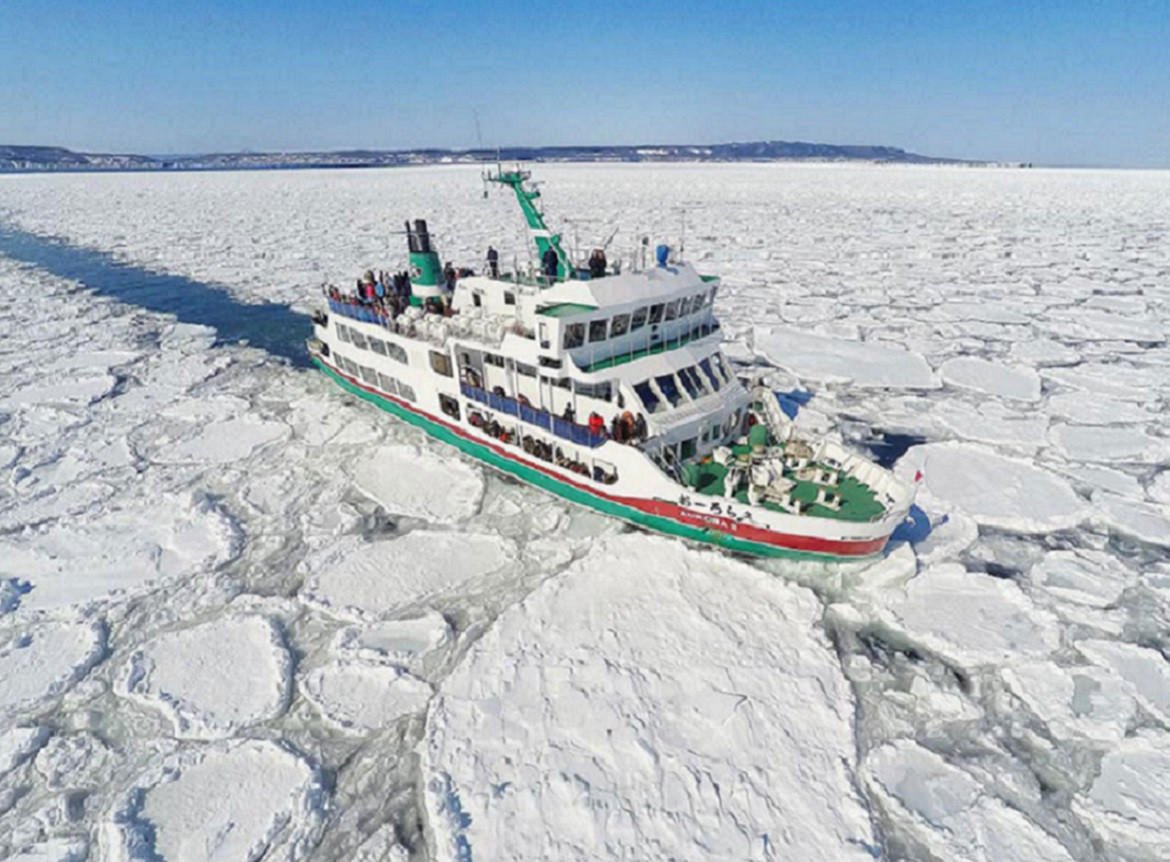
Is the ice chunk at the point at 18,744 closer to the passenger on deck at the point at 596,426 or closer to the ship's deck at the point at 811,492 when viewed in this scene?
the passenger on deck at the point at 596,426

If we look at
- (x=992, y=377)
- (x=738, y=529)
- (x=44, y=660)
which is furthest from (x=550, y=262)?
(x=992, y=377)

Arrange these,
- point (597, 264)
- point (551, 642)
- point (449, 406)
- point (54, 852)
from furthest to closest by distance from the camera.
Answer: point (449, 406) → point (597, 264) → point (551, 642) → point (54, 852)

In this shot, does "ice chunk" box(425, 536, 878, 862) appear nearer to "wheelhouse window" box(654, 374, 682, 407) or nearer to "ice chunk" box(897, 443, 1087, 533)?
"wheelhouse window" box(654, 374, 682, 407)

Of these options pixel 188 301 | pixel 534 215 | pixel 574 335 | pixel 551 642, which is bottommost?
pixel 188 301

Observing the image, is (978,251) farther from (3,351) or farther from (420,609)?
(3,351)

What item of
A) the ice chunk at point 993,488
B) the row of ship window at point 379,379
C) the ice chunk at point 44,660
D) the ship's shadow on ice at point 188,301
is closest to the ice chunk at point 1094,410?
A: the ice chunk at point 993,488

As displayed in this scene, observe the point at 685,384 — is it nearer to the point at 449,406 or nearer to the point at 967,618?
the point at 449,406

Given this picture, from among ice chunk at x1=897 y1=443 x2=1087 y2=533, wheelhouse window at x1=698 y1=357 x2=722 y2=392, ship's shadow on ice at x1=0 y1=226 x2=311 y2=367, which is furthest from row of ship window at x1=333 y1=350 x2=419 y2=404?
ice chunk at x1=897 y1=443 x2=1087 y2=533
